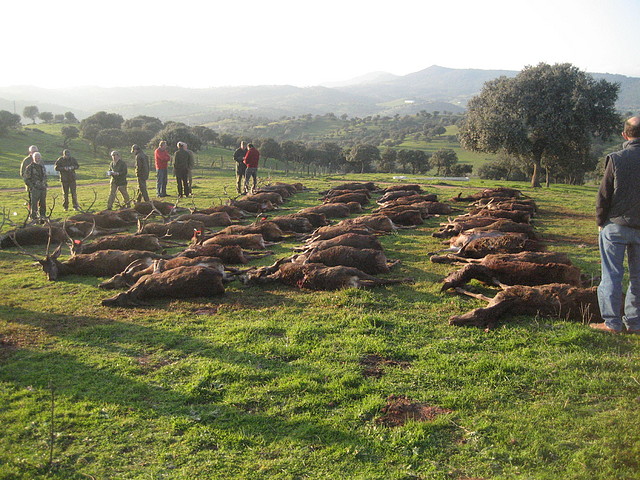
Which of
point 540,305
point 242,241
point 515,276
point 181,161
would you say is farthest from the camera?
point 181,161

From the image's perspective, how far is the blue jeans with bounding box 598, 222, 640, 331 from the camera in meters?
5.86

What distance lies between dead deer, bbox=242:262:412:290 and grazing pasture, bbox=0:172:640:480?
21.7 inches

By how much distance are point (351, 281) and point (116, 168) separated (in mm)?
12955

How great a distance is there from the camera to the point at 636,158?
228 inches

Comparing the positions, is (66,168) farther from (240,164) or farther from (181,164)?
(240,164)

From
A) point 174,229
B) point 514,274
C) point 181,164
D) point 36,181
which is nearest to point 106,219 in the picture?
point 174,229

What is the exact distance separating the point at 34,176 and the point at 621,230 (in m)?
16.7

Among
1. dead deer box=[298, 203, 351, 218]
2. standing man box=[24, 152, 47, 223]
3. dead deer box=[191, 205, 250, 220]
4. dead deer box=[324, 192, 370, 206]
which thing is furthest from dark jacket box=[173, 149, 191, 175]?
dead deer box=[298, 203, 351, 218]

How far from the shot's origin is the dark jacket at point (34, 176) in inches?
604

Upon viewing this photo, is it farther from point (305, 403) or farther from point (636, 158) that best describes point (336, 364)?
point (636, 158)

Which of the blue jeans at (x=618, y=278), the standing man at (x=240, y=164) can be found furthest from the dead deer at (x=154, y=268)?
the standing man at (x=240, y=164)

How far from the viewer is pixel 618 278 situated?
585 centimetres

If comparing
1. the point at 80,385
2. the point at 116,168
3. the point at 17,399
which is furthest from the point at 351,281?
the point at 116,168

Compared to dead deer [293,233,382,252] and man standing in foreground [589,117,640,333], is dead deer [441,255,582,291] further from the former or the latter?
dead deer [293,233,382,252]
